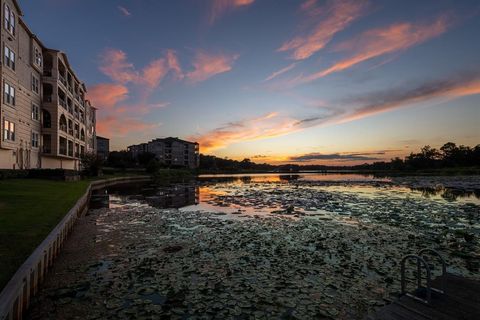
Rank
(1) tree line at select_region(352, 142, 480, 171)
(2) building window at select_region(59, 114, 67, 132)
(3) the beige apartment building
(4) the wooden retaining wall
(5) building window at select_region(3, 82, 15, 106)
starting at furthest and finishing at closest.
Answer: (1) tree line at select_region(352, 142, 480, 171), (2) building window at select_region(59, 114, 67, 132), (3) the beige apartment building, (5) building window at select_region(3, 82, 15, 106), (4) the wooden retaining wall

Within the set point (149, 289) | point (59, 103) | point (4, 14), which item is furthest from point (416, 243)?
point (59, 103)

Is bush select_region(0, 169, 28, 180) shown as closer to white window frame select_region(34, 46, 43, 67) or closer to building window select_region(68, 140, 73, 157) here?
white window frame select_region(34, 46, 43, 67)

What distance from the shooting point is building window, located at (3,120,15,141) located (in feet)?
89.2

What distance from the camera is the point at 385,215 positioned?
59.9 feet

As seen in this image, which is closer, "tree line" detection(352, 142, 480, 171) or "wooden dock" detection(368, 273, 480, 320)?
"wooden dock" detection(368, 273, 480, 320)

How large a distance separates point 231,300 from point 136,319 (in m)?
2.24

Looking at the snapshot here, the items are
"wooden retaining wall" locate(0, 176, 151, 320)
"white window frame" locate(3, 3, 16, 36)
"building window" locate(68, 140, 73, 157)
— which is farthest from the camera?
"building window" locate(68, 140, 73, 157)

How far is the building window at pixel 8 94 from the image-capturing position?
2728cm

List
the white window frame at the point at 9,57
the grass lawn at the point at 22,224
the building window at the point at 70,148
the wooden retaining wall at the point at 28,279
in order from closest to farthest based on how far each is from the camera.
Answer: the wooden retaining wall at the point at 28,279
the grass lawn at the point at 22,224
the white window frame at the point at 9,57
the building window at the point at 70,148

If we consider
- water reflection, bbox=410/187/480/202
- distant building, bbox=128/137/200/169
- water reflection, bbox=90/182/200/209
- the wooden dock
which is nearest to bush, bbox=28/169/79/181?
water reflection, bbox=90/182/200/209

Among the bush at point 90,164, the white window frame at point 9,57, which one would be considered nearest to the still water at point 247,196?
the bush at point 90,164

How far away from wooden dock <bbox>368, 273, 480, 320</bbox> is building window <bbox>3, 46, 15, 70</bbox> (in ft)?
120

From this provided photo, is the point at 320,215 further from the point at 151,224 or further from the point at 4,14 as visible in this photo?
the point at 4,14

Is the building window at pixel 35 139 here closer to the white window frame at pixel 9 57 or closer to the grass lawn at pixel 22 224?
the white window frame at pixel 9 57
